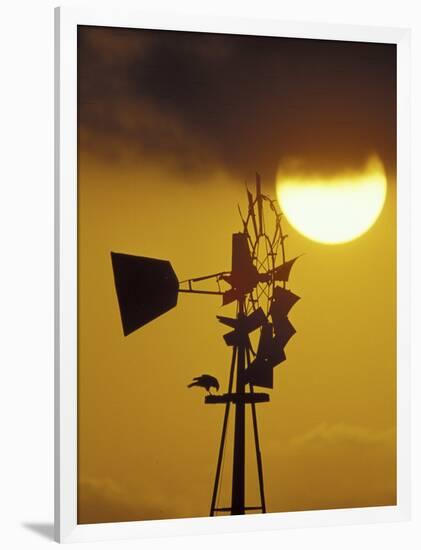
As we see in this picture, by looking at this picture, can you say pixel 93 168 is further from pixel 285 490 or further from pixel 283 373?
pixel 285 490

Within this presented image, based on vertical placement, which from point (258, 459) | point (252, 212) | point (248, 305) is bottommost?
point (258, 459)

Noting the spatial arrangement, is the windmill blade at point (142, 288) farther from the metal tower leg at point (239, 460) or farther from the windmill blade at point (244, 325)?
the metal tower leg at point (239, 460)

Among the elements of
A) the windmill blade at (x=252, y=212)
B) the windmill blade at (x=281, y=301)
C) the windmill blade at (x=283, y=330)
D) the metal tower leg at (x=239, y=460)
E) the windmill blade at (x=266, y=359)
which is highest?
the windmill blade at (x=252, y=212)

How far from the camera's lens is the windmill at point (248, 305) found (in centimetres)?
526

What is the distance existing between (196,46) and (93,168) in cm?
67

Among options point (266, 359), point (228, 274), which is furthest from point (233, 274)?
point (266, 359)

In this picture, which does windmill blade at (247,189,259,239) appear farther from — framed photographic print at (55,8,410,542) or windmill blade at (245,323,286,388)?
windmill blade at (245,323,286,388)

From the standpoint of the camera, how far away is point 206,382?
528 cm

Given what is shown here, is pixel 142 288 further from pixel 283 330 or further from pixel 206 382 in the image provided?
pixel 283 330

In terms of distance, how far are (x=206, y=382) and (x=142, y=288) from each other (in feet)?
1.57

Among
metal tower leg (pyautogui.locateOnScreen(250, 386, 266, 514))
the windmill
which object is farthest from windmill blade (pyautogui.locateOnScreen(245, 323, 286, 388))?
metal tower leg (pyautogui.locateOnScreen(250, 386, 266, 514))

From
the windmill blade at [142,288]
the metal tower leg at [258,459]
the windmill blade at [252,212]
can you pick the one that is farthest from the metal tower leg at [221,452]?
the windmill blade at [252,212]

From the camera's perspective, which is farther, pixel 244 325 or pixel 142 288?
pixel 244 325

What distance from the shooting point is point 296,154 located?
5.39 m
